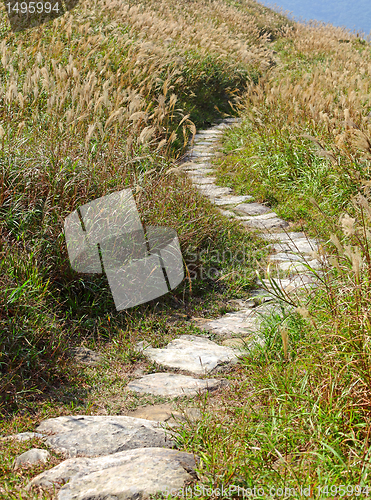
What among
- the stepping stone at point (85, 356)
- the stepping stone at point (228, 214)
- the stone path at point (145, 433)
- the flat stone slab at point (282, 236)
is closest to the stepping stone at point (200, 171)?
the stepping stone at point (228, 214)

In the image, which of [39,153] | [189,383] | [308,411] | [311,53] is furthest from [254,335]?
[311,53]

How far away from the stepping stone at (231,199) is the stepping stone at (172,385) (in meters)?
3.26

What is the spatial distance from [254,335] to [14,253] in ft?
5.39

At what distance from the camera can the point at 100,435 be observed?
1928 mm

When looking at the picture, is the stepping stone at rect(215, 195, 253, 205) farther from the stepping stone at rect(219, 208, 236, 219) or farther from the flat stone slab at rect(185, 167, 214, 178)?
the flat stone slab at rect(185, 167, 214, 178)

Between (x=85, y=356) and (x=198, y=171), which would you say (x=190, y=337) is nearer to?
(x=85, y=356)

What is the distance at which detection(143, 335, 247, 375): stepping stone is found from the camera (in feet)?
8.77

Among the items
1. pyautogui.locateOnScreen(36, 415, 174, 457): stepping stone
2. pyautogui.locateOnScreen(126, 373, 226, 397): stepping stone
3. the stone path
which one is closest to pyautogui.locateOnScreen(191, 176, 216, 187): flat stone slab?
the stone path

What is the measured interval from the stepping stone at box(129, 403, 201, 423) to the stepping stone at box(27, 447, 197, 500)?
0.33 metres

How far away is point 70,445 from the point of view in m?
1.88

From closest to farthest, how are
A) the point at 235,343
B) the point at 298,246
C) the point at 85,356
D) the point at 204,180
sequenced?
the point at 85,356
the point at 235,343
the point at 298,246
the point at 204,180

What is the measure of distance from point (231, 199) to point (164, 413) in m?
3.91

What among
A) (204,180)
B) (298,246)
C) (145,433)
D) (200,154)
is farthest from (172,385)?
(200,154)

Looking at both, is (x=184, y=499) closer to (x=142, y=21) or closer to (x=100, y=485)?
(x=100, y=485)
